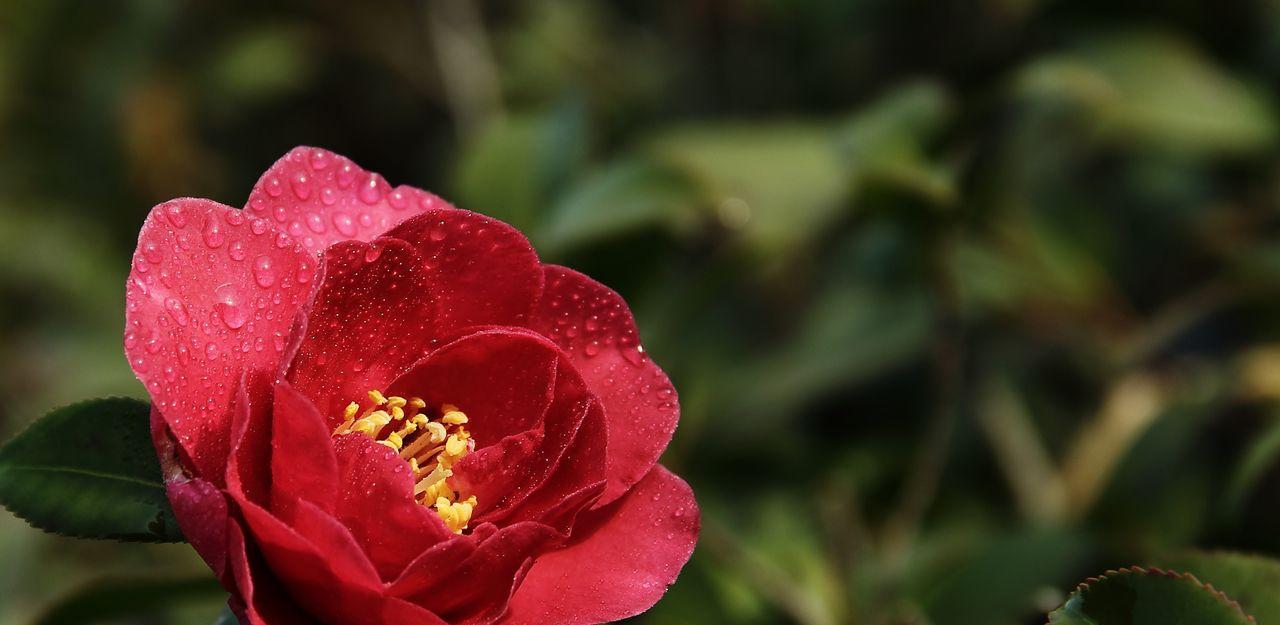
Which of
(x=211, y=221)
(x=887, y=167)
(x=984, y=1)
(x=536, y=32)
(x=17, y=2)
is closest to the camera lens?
(x=211, y=221)

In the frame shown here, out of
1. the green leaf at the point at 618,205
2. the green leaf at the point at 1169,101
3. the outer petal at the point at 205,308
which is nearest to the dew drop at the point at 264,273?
the outer petal at the point at 205,308

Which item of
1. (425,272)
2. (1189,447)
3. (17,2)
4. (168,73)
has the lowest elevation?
(1189,447)

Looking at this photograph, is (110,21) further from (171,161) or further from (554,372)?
(554,372)

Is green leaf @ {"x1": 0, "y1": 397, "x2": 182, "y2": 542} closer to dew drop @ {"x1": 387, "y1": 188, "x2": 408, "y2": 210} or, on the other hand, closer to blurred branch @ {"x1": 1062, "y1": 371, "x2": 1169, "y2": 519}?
dew drop @ {"x1": 387, "y1": 188, "x2": 408, "y2": 210}

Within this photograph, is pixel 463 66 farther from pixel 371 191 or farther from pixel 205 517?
pixel 205 517

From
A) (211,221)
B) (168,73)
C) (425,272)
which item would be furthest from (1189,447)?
(168,73)

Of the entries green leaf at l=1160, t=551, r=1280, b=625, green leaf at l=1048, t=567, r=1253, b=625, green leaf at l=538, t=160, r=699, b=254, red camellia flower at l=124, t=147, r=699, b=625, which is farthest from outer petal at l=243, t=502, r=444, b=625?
green leaf at l=538, t=160, r=699, b=254
